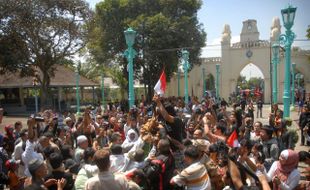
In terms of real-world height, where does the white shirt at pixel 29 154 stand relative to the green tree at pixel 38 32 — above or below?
below

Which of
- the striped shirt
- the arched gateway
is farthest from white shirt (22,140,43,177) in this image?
the arched gateway

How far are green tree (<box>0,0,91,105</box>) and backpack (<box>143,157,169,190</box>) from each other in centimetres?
2559

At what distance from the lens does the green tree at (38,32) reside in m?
27.7

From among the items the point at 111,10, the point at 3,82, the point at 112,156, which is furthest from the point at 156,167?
the point at 3,82

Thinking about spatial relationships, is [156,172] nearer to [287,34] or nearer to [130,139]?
[130,139]

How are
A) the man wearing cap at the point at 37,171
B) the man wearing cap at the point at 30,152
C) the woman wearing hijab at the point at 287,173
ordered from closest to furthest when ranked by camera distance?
the man wearing cap at the point at 37,171 → the woman wearing hijab at the point at 287,173 → the man wearing cap at the point at 30,152

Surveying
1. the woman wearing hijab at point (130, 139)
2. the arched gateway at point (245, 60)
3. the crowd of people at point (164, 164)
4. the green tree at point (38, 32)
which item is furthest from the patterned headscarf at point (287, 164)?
the arched gateway at point (245, 60)

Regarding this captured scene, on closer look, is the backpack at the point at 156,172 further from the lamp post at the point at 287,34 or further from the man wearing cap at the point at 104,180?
the lamp post at the point at 287,34

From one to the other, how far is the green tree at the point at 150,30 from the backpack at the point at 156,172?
26434 millimetres

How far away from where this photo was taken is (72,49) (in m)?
30.3

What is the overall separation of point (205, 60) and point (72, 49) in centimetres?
1927

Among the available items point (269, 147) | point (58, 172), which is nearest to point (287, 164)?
point (269, 147)

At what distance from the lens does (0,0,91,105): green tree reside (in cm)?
2773

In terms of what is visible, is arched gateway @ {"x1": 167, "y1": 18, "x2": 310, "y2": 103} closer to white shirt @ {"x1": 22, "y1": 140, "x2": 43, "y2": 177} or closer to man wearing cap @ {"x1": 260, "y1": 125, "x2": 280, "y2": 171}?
man wearing cap @ {"x1": 260, "y1": 125, "x2": 280, "y2": 171}
